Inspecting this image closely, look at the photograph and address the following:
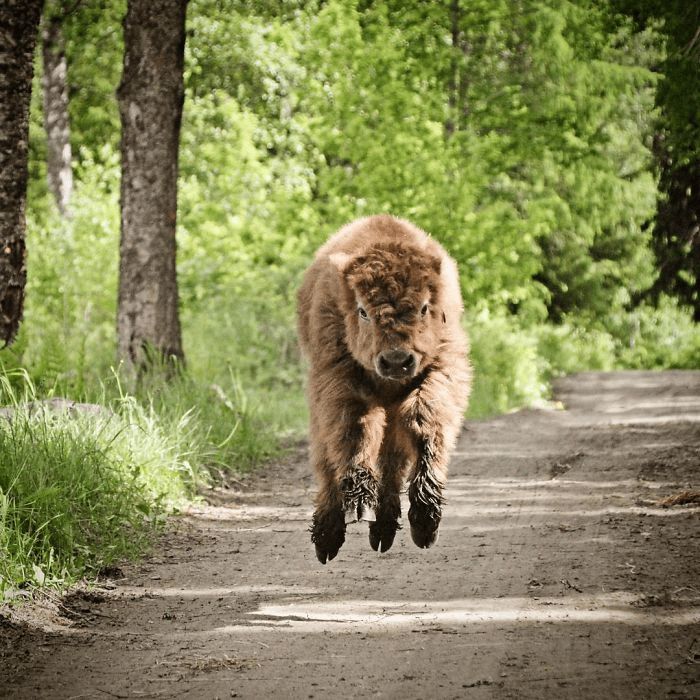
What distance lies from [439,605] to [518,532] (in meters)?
1.92

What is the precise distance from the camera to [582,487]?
9.11 m

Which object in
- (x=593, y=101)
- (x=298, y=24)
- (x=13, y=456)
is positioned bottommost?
(x=13, y=456)

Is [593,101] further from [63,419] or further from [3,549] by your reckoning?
[3,549]

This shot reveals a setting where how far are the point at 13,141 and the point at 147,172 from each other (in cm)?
187

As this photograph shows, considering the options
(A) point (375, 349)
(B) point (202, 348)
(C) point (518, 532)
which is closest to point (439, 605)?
(A) point (375, 349)

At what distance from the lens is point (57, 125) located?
26703 mm

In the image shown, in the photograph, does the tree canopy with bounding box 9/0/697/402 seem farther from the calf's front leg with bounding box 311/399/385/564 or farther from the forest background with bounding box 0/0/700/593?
the calf's front leg with bounding box 311/399/385/564

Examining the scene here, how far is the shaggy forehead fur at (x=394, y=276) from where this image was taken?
5.84m

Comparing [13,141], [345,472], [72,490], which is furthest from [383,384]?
[13,141]

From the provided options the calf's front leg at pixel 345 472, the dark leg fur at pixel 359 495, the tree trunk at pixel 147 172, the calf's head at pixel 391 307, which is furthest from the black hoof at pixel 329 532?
the tree trunk at pixel 147 172

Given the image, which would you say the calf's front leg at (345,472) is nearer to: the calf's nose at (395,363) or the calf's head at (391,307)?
the calf's head at (391,307)

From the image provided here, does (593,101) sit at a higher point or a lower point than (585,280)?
higher

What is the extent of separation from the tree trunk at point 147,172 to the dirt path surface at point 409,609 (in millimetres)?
2362

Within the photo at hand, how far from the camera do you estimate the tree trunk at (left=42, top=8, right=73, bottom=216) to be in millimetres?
25708
